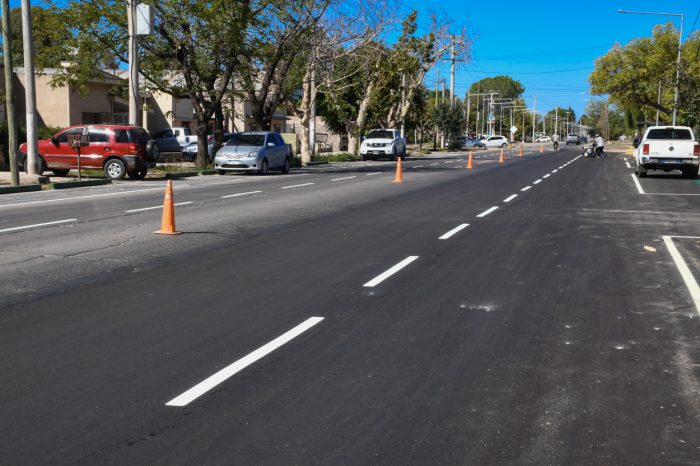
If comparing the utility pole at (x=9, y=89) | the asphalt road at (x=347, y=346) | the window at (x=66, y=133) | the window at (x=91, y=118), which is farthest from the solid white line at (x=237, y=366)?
the window at (x=91, y=118)

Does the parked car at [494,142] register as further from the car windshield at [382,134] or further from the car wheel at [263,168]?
the car wheel at [263,168]

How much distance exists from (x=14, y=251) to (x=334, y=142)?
242 ft

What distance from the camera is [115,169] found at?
2603 centimetres

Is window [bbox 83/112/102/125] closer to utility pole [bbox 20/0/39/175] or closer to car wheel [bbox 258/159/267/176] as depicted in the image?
car wheel [bbox 258/159/267/176]

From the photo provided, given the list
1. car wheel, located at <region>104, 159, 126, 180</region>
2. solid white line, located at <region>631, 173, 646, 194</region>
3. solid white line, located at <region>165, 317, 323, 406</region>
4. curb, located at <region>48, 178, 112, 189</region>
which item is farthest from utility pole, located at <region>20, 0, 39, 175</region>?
solid white line, located at <region>165, 317, 323, 406</region>

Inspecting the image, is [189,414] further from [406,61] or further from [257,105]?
[406,61]

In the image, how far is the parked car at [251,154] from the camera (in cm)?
3016

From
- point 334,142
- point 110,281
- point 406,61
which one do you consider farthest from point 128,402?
point 334,142

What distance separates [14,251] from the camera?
33.2 feet

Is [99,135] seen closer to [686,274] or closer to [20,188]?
[20,188]

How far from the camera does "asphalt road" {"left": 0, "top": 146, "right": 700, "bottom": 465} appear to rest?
4.11 metres

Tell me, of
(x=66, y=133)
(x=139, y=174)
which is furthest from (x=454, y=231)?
(x=66, y=133)

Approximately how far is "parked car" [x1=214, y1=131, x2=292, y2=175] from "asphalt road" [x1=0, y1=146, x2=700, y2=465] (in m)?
17.4

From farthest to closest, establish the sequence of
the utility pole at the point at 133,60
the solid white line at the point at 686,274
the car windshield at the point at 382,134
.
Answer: the car windshield at the point at 382,134 < the utility pole at the point at 133,60 < the solid white line at the point at 686,274
